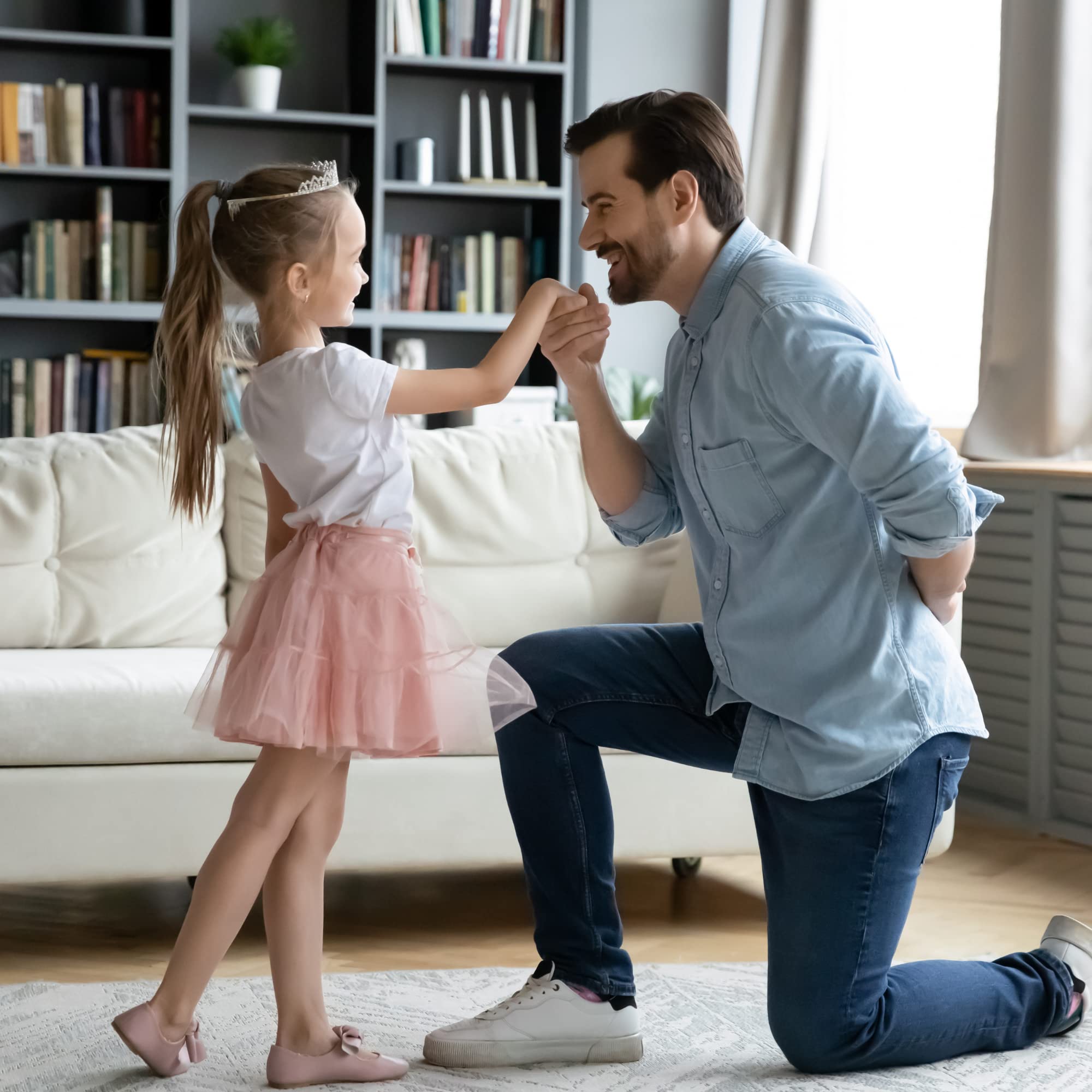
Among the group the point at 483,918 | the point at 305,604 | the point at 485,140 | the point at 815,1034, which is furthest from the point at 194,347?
the point at 485,140

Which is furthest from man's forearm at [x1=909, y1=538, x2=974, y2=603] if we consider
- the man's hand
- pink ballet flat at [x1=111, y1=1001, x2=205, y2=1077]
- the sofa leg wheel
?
the sofa leg wheel

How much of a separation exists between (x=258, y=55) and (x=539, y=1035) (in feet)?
12.0

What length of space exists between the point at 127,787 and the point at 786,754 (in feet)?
3.57

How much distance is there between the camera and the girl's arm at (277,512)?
1.76 m

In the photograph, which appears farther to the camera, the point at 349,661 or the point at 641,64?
the point at 641,64

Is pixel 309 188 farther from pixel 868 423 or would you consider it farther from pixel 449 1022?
pixel 449 1022

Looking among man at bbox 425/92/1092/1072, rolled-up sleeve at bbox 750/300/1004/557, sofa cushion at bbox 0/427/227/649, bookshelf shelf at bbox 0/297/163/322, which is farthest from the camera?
bookshelf shelf at bbox 0/297/163/322

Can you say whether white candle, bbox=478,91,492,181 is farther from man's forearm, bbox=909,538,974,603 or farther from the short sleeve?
man's forearm, bbox=909,538,974,603

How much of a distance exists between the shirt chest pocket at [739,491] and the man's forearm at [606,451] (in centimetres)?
17

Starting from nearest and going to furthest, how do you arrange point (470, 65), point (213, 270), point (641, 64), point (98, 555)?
1. point (213, 270)
2. point (98, 555)
3. point (470, 65)
4. point (641, 64)

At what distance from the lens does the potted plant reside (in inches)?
181

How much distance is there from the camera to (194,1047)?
174 centimetres

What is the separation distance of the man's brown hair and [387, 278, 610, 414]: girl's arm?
0.62 feet

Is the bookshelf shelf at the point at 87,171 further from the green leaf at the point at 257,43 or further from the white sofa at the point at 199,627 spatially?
the white sofa at the point at 199,627
